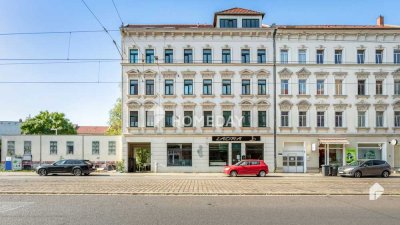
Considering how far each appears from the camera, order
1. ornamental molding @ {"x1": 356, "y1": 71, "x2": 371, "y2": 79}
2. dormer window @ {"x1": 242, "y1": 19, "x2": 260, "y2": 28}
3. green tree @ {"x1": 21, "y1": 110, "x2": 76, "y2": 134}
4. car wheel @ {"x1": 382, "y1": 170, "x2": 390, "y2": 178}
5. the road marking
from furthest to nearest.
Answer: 1. green tree @ {"x1": 21, "y1": 110, "x2": 76, "y2": 134}
2. dormer window @ {"x1": 242, "y1": 19, "x2": 260, "y2": 28}
3. ornamental molding @ {"x1": 356, "y1": 71, "x2": 371, "y2": 79}
4. car wheel @ {"x1": 382, "y1": 170, "x2": 390, "y2": 178}
5. the road marking

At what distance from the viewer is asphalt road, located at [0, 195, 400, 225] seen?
33.7 feet

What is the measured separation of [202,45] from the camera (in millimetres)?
39375

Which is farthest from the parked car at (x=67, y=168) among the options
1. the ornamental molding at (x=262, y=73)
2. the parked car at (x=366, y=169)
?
the parked car at (x=366, y=169)

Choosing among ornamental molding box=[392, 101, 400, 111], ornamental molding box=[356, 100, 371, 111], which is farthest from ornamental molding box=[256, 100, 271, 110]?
ornamental molding box=[392, 101, 400, 111]

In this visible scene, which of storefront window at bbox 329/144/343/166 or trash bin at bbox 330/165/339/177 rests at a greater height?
storefront window at bbox 329/144/343/166

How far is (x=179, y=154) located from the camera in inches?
1540

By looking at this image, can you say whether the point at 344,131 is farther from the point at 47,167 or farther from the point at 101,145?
the point at 47,167

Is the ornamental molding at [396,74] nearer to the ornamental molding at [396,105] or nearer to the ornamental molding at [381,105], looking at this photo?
the ornamental molding at [396,105]

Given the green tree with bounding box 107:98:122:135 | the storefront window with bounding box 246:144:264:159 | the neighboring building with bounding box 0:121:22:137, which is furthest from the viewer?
the neighboring building with bounding box 0:121:22:137

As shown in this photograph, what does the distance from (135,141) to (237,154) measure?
32.3 feet

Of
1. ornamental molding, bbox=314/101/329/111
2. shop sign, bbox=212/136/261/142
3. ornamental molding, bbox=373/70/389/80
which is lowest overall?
shop sign, bbox=212/136/261/142

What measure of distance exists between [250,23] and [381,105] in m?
14.9

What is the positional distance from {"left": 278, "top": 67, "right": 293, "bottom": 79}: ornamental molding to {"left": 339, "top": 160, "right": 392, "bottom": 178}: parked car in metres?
10.9

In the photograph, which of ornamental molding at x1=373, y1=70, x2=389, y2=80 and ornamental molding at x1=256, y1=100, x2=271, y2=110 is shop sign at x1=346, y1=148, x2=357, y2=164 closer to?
ornamental molding at x1=373, y1=70, x2=389, y2=80
